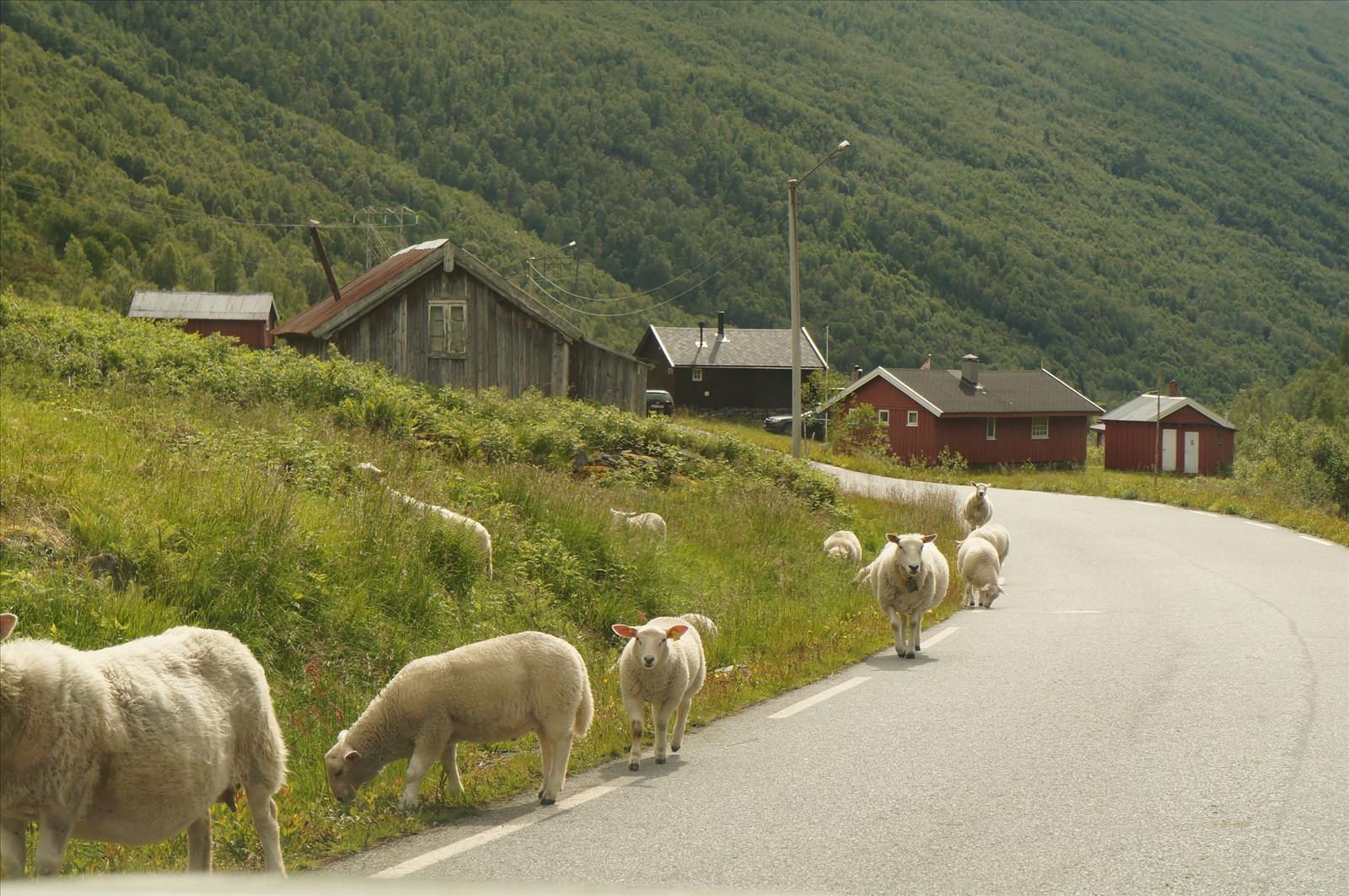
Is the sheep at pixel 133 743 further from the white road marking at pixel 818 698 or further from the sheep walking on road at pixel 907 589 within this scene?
the sheep walking on road at pixel 907 589

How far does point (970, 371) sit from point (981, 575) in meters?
55.3

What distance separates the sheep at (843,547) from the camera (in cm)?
1902

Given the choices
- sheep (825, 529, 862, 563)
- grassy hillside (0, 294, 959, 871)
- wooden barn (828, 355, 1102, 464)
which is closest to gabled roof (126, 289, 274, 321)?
wooden barn (828, 355, 1102, 464)

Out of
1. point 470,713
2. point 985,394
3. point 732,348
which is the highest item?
point 732,348

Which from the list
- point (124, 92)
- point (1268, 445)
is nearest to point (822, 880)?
point (1268, 445)

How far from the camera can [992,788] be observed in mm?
7707

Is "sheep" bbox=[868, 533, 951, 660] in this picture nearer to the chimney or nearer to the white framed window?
the white framed window

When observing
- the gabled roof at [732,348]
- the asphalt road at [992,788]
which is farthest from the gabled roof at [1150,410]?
the asphalt road at [992,788]

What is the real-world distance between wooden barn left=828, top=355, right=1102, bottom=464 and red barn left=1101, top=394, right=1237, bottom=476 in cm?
276

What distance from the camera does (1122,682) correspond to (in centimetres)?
1155

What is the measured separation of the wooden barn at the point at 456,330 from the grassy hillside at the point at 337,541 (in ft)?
30.8

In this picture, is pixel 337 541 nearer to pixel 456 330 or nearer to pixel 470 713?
pixel 470 713

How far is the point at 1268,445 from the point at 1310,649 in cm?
5033

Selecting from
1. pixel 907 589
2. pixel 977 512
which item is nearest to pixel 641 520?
pixel 907 589
